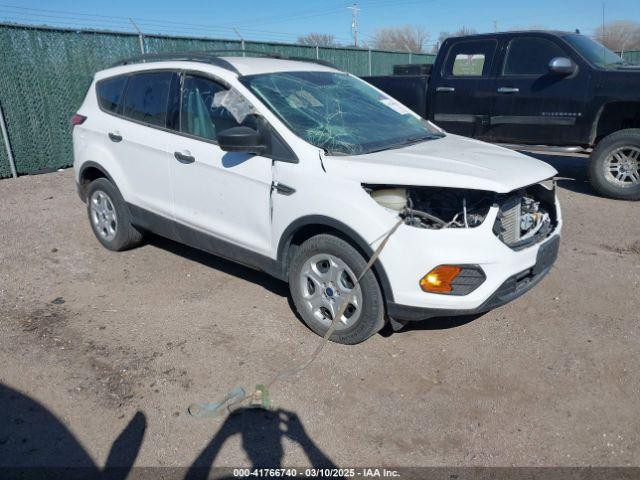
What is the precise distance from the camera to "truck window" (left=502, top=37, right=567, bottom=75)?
7242 millimetres

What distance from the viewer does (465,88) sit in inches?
310

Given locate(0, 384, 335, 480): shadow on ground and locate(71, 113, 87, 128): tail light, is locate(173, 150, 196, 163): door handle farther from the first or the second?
locate(0, 384, 335, 480): shadow on ground

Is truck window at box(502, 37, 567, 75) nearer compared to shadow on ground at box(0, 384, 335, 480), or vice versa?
shadow on ground at box(0, 384, 335, 480)

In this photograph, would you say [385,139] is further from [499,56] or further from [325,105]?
[499,56]

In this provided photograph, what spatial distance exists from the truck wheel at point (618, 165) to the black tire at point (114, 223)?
5641mm

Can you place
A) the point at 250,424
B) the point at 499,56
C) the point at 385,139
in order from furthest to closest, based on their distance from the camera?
the point at 499,56, the point at 385,139, the point at 250,424

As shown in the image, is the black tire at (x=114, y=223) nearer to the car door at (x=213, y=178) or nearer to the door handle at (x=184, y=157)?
the car door at (x=213, y=178)

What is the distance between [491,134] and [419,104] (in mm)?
1196

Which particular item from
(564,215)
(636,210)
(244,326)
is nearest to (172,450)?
(244,326)

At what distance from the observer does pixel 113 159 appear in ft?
16.3

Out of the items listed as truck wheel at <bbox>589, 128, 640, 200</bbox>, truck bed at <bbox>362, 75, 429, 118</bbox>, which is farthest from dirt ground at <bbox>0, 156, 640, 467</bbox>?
truck bed at <bbox>362, 75, 429, 118</bbox>

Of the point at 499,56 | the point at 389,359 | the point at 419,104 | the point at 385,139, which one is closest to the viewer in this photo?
the point at 389,359

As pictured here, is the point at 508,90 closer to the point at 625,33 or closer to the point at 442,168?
the point at 442,168

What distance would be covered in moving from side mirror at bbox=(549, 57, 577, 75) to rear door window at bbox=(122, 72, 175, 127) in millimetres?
4875
